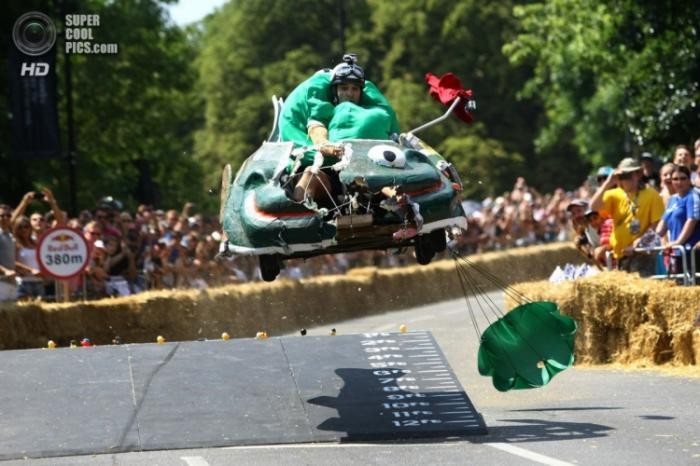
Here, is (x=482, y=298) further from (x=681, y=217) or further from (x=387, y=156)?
(x=387, y=156)

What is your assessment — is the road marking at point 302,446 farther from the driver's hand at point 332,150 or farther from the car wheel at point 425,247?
the driver's hand at point 332,150

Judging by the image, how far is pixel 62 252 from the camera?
23.0 meters

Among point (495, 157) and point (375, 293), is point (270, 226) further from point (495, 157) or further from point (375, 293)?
point (495, 157)

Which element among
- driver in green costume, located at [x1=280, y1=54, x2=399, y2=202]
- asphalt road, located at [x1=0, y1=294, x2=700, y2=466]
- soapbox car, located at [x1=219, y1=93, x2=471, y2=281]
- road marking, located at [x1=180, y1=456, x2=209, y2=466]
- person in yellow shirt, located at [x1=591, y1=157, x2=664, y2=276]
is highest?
driver in green costume, located at [x1=280, y1=54, x2=399, y2=202]

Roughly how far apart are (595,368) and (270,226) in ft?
21.7

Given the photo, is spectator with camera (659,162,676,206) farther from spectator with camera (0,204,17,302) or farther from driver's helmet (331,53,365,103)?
spectator with camera (0,204,17,302)

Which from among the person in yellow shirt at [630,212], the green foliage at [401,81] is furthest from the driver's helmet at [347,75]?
the green foliage at [401,81]

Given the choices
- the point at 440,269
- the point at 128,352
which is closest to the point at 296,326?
the point at 440,269

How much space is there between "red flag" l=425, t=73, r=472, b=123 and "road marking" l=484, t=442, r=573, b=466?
3422 millimetres

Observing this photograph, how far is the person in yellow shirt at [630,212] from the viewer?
70.7 feet

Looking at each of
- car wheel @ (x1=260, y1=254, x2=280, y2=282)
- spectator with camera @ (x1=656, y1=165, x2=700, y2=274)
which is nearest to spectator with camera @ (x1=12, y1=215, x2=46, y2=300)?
spectator with camera @ (x1=656, y1=165, x2=700, y2=274)

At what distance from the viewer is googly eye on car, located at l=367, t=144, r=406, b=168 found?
47.1 feet

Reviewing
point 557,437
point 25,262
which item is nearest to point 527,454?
point 557,437

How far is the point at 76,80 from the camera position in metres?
52.3
